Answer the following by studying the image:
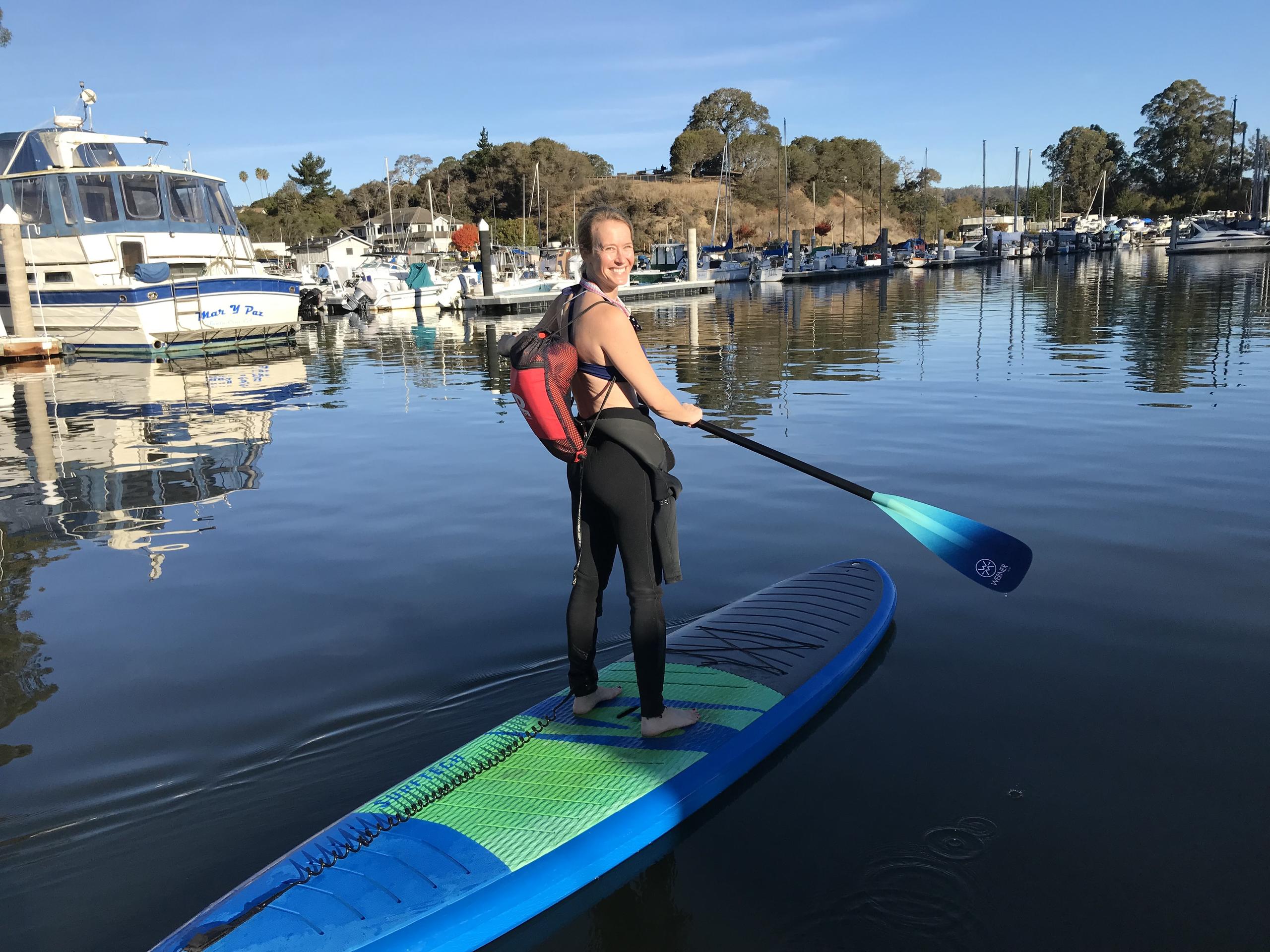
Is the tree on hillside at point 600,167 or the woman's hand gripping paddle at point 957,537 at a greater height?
the tree on hillside at point 600,167

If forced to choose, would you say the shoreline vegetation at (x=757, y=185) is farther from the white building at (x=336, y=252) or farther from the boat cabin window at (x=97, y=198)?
the boat cabin window at (x=97, y=198)

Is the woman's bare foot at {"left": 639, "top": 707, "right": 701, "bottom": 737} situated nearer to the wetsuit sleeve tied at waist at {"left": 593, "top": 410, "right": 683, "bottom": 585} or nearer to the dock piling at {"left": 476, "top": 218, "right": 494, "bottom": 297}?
the wetsuit sleeve tied at waist at {"left": 593, "top": 410, "right": 683, "bottom": 585}

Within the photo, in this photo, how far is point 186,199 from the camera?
2053cm

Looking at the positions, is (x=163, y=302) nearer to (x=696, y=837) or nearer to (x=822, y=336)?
(x=822, y=336)

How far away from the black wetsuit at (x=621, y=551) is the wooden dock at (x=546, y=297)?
2742 centimetres

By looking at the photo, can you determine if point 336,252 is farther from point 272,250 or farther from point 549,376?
point 549,376

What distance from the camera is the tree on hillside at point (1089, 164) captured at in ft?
356

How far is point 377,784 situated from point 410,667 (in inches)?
39.7

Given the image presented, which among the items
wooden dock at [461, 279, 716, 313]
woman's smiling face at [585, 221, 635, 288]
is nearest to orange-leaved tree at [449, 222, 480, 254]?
wooden dock at [461, 279, 716, 313]

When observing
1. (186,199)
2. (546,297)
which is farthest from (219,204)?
(546,297)

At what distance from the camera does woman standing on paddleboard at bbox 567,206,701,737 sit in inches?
113

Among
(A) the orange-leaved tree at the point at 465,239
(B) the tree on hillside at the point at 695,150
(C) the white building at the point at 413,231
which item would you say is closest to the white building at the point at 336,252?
(C) the white building at the point at 413,231

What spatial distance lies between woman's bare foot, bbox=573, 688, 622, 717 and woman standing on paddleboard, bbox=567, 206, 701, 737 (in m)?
0.22

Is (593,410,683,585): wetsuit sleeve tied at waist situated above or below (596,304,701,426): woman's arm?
below
